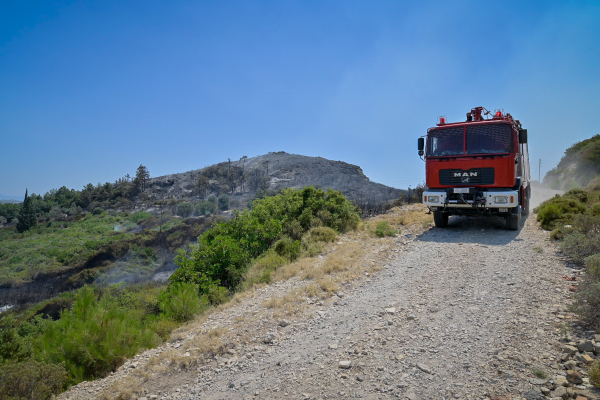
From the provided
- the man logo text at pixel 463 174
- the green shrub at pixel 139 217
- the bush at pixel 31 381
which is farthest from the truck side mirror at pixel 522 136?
the green shrub at pixel 139 217

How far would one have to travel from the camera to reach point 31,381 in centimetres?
410

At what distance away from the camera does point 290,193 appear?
13008 millimetres

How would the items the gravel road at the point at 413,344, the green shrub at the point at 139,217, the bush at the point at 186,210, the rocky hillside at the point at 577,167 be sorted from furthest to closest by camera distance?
the green shrub at the point at 139,217, the bush at the point at 186,210, the rocky hillside at the point at 577,167, the gravel road at the point at 413,344

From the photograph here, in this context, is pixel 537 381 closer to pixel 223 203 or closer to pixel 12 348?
pixel 12 348

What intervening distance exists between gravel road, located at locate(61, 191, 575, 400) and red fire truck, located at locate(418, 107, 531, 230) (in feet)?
10.5

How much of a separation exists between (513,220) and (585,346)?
784 cm

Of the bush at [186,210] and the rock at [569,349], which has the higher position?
the bush at [186,210]

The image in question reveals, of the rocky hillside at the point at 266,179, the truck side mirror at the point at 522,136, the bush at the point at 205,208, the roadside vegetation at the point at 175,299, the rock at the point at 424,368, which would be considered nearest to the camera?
the rock at the point at 424,368

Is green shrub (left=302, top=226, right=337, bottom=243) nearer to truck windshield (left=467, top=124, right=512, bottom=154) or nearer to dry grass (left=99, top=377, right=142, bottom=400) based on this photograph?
truck windshield (left=467, top=124, right=512, bottom=154)

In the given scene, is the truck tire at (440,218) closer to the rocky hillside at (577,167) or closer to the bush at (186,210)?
the rocky hillside at (577,167)

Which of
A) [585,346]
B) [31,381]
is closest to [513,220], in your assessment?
[585,346]

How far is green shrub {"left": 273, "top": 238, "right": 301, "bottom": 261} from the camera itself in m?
8.95

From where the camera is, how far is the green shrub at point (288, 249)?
8953 millimetres

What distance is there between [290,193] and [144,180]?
80276 mm
